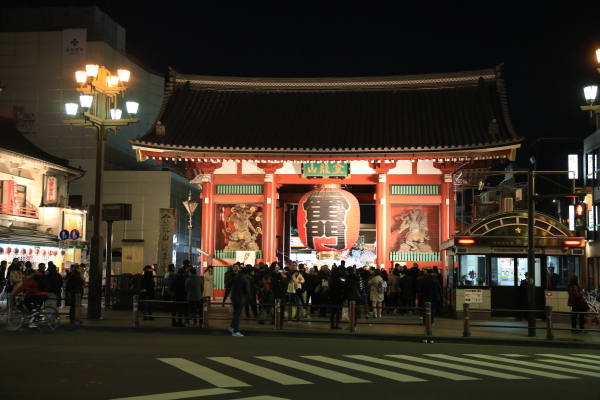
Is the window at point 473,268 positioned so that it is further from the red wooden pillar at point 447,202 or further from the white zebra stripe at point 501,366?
the white zebra stripe at point 501,366

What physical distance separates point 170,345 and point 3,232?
909 inches

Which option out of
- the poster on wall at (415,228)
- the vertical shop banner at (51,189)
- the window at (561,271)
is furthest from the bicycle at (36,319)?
the vertical shop banner at (51,189)

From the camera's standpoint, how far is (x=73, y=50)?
177 feet

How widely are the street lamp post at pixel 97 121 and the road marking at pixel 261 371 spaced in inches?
A: 352

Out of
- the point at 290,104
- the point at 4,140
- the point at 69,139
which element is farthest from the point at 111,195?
the point at 290,104

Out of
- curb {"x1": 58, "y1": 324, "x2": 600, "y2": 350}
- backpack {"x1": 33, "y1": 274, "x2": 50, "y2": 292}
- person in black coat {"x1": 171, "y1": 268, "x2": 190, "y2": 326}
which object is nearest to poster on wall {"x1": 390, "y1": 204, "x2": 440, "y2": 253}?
curb {"x1": 58, "y1": 324, "x2": 600, "y2": 350}

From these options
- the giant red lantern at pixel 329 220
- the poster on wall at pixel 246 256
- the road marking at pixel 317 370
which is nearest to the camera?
the road marking at pixel 317 370

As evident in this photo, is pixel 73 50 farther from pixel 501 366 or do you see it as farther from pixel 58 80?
pixel 501 366

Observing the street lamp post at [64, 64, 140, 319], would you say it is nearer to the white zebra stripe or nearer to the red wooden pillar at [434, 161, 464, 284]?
the white zebra stripe

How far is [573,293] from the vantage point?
68.2 feet

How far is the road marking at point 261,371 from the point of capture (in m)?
10.8

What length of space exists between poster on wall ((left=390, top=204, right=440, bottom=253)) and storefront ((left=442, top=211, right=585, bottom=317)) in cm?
325

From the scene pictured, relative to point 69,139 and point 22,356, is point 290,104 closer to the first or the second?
point 22,356

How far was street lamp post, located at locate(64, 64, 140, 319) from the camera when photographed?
827 inches
